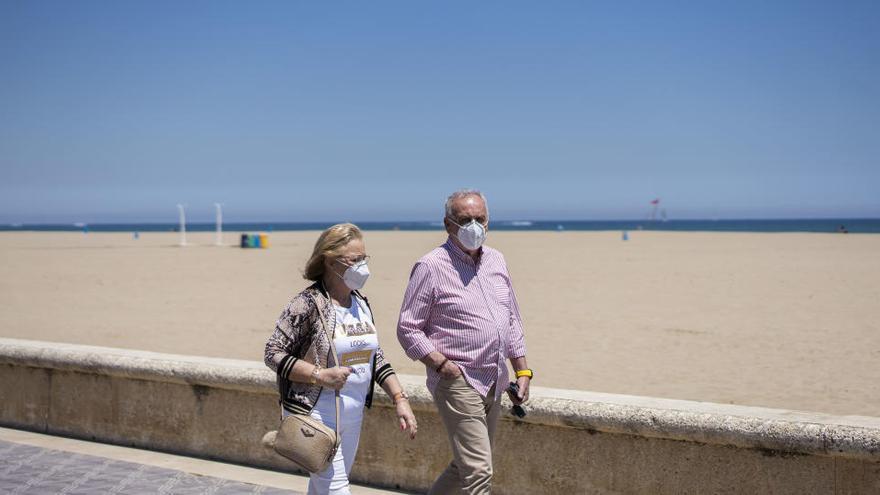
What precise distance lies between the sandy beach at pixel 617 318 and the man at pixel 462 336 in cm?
539

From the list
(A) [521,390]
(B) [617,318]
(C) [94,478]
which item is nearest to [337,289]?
(A) [521,390]

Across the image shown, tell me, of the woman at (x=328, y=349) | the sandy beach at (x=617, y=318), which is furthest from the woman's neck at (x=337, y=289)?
the sandy beach at (x=617, y=318)

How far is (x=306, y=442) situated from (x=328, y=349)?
327 mm

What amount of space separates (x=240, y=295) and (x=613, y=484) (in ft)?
48.5

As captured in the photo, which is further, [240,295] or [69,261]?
[69,261]

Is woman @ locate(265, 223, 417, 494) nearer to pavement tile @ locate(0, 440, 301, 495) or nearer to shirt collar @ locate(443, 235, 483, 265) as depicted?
shirt collar @ locate(443, 235, 483, 265)

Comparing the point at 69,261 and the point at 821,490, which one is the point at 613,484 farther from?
the point at 69,261

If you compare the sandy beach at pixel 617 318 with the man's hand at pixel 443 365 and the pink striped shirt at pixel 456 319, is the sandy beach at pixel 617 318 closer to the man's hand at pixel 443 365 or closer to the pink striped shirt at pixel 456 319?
the pink striped shirt at pixel 456 319

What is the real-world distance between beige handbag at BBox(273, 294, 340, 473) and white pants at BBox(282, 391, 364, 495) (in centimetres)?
7

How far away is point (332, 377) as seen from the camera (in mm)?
3051

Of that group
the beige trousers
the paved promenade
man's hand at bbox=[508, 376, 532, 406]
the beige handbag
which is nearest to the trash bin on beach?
the paved promenade

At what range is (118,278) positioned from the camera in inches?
902

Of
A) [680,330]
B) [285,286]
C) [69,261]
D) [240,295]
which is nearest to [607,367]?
→ [680,330]

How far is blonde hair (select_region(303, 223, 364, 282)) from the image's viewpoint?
3.21m
